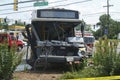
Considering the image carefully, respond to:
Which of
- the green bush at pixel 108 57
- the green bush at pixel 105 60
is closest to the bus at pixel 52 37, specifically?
the green bush at pixel 105 60

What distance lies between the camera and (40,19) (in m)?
18.1

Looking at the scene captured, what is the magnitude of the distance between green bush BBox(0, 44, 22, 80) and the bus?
5154 millimetres

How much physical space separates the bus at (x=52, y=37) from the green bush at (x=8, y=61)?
16.9 ft

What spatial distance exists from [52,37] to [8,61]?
7090mm

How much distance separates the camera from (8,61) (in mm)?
12383

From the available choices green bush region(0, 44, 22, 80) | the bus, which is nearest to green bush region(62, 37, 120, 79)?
green bush region(0, 44, 22, 80)

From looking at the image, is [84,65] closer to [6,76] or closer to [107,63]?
[107,63]

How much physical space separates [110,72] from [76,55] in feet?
16.9

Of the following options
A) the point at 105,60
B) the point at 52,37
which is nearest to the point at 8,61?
the point at 105,60

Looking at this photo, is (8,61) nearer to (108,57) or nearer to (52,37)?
(108,57)

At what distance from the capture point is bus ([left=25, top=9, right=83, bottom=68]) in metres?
17.8

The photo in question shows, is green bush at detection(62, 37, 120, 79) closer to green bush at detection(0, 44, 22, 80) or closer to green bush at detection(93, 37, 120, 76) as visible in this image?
green bush at detection(93, 37, 120, 76)

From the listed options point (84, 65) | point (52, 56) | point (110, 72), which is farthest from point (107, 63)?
point (52, 56)

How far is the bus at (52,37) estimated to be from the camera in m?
17.8
